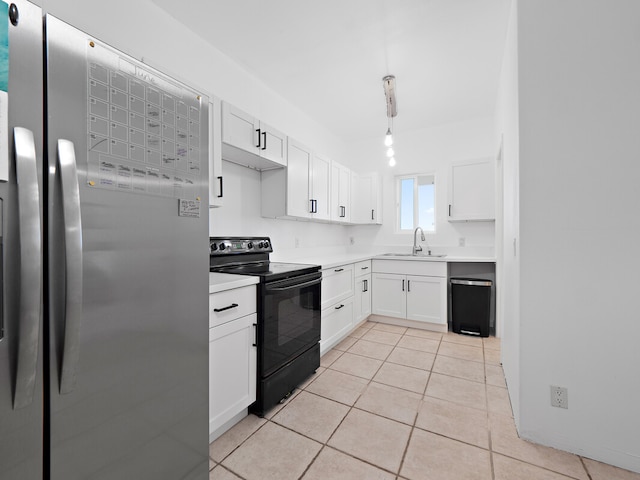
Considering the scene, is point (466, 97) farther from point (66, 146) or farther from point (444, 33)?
point (66, 146)

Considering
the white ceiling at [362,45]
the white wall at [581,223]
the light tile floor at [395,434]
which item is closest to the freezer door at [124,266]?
the light tile floor at [395,434]

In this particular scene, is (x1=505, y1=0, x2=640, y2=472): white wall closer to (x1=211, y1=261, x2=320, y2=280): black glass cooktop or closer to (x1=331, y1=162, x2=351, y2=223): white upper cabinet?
(x1=211, y1=261, x2=320, y2=280): black glass cooktop

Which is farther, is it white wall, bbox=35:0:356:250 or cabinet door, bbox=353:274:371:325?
cabinet door, bbox=353:274:371:325

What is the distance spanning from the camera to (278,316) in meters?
2.08

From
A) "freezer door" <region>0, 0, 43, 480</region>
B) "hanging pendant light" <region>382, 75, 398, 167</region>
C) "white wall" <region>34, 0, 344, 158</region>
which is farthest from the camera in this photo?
"hanging pendant light" <region>382, 75, 398, 167</region>

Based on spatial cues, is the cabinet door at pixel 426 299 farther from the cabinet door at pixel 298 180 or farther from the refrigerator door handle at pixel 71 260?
the refrigerator door handle at pixel 71 260

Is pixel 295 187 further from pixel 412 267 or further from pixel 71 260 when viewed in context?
pixel 71 260

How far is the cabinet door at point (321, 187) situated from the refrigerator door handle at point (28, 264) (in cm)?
266

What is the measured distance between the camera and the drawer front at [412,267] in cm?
367

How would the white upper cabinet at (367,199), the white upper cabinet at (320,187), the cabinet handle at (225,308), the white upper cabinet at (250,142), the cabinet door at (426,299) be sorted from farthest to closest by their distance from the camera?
the white upper cabinet at (367,199), the cabinet door at (426,299), the white upper cabinet at (320,187), the white upper cabinet at (250,142), the cabinet handle at (225,308)

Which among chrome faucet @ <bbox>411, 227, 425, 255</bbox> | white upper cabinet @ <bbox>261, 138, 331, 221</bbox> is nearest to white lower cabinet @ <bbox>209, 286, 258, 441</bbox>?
white upper cabinet @ <bbox>261, 138, 331, 221</bbox>

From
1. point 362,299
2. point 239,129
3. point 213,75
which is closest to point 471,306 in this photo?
point 362,299

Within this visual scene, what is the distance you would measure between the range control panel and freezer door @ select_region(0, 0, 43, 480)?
1.49m

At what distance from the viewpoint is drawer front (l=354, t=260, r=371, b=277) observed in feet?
11.9
